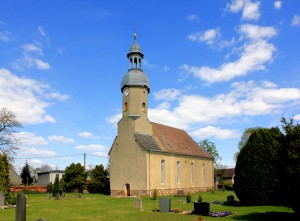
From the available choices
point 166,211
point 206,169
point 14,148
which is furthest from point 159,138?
point 166,211

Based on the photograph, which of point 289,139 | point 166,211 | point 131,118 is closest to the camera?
point 289,139

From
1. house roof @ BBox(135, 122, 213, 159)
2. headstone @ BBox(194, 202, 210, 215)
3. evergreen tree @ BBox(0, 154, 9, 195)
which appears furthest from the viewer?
house roof @ BBox(135, 122, 213, 159)

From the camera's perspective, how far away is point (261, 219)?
1814cm

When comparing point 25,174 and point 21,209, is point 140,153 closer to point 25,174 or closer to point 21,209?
point 21,209

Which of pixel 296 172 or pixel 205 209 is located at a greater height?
pixel 296 172

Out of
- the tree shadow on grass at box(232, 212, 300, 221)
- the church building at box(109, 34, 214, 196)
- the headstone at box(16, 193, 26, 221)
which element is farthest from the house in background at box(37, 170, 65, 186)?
the headstone at box(16, 193, 26, 221)

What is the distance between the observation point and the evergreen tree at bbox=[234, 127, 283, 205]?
2319cm

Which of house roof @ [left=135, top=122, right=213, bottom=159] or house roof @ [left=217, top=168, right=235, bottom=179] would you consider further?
house roof @ [left=217, top=168, right=235, bottom=179]

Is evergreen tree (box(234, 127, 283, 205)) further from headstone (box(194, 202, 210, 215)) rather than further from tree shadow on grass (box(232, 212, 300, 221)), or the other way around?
headstone (box(194, 202, 210, 215))

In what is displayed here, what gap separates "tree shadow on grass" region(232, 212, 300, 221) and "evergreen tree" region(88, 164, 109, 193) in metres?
32.0

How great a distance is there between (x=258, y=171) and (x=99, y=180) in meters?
30.6

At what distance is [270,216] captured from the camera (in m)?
19.3

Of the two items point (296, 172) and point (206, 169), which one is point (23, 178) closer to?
point (206, 169)

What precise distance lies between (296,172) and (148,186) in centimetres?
2392
